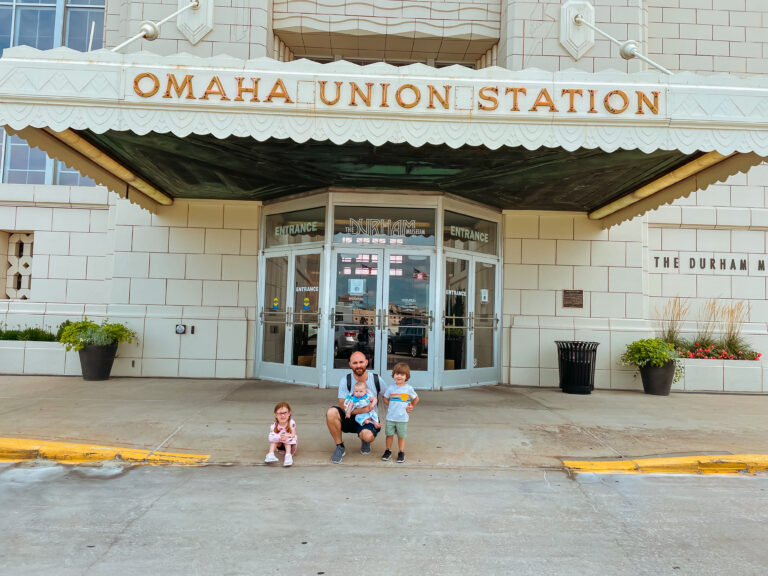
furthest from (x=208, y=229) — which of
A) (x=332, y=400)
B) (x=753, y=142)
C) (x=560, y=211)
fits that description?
(x=753, y=142)

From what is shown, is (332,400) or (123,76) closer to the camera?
(123,76)

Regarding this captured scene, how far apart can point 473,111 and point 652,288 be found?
295 inches

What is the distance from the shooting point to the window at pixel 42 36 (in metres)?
11.8

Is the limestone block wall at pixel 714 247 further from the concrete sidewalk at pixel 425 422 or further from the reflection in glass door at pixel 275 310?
the reflection in glass door at pixel 275 310

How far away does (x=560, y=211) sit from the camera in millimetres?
10938

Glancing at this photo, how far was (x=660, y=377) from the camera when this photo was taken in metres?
9.88

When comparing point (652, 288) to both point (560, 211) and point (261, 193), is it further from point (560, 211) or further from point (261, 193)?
point (261, 193)

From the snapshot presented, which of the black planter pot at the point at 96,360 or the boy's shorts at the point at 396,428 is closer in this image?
the boy's shorts at the point at 396,428

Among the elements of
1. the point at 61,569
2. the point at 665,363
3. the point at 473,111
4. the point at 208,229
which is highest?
the point at 473,111

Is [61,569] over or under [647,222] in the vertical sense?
under

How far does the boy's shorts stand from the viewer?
5.55m

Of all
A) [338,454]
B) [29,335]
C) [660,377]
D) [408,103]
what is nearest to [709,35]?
[660,377]

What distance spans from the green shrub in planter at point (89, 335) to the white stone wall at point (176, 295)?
0.55 meters

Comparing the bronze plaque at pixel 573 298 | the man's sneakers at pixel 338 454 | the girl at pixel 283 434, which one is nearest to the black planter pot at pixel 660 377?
the bronze plaque at pixel 573 298
